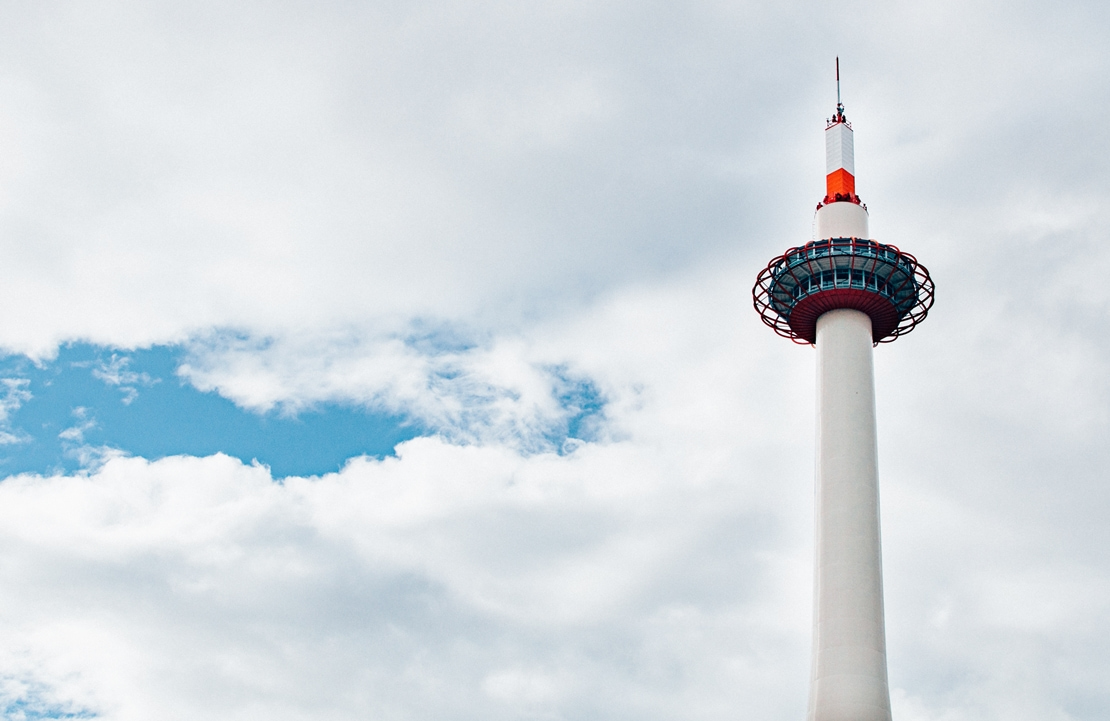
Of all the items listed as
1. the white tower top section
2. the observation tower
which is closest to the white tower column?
the observation tower

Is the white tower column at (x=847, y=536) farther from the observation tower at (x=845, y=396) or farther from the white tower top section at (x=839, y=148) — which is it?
the white tower top section at (x=839, y=148)

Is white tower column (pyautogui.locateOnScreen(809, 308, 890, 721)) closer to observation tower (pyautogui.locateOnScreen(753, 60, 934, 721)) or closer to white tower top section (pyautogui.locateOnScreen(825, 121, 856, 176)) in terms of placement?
observation tower (pyautogui.locateOnScreen(753, 60, 934, 721))

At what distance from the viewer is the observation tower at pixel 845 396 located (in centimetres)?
9500

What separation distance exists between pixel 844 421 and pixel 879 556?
12.8 meters

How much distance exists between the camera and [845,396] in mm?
107188

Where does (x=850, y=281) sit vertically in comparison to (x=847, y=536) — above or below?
above

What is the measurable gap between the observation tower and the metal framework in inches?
3.8

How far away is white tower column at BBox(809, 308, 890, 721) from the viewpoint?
308ft

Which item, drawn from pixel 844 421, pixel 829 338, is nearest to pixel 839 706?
pixel 844 421

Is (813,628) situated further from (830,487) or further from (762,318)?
(762,318)

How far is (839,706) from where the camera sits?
92.9 metres

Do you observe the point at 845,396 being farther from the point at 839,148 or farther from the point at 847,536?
the point at 839,148

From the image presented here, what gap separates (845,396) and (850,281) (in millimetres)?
11614

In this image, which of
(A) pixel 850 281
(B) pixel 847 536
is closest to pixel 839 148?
(A) pixel 850 281
